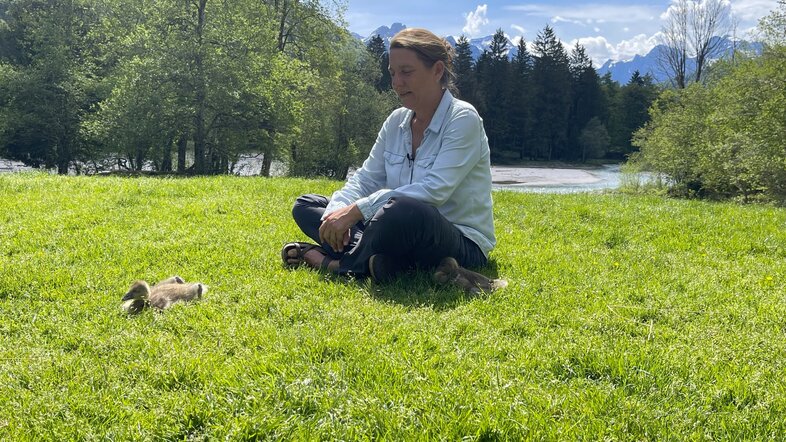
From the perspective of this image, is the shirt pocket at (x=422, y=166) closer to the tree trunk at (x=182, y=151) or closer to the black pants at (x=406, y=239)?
the black pants at (x=406, y=239)

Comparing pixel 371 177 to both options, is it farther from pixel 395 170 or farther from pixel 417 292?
pixel 417 292

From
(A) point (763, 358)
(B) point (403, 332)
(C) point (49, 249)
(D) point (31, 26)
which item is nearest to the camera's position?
(A) point (763, 358)

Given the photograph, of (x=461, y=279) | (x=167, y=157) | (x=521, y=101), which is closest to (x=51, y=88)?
(x=167, y=157)

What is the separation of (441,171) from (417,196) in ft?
0.87

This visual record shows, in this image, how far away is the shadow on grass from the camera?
339 cm

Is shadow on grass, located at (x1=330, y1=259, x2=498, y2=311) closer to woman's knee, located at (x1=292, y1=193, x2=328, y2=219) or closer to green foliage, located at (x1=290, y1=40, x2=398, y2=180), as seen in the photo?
woman's knee, located at (x1=292, y1=193, x2=328, y2=219)

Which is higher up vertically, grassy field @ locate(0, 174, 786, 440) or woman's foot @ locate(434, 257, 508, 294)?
woman's foot @ locate(434, 257, 508, 294)

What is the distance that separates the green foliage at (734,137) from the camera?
17.9m

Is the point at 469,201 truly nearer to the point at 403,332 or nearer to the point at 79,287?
the point at 403,332

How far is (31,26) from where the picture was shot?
95.7 feet

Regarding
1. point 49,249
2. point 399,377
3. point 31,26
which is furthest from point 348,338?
point 31,26

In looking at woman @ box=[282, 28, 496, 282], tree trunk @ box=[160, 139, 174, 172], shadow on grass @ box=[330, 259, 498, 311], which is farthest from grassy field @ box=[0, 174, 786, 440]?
tree trunk @ box=[160, 139, 174, 172]

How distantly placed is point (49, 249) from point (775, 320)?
5.58 meters

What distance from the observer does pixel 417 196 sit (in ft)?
11.7
